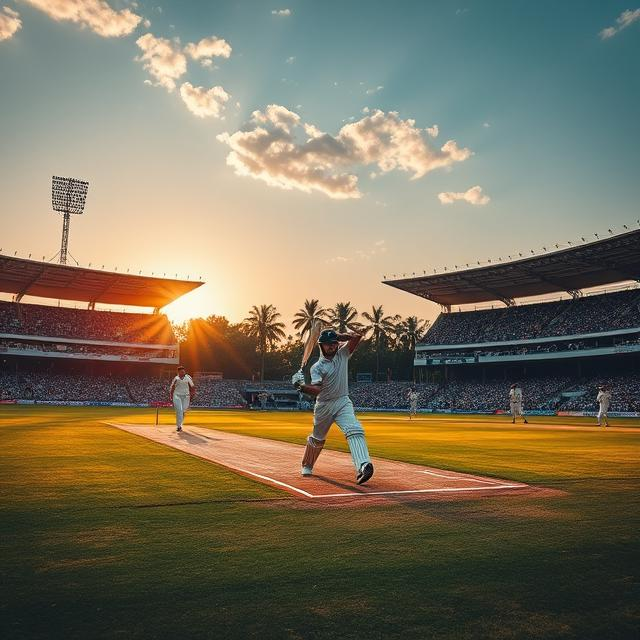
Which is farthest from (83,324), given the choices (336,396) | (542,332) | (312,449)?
(336,396)

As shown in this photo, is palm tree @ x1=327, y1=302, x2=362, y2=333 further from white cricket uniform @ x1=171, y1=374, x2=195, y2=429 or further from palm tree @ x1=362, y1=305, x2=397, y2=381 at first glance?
white cricket uniform @ x1=171, y1=374, x2=195, y2=429

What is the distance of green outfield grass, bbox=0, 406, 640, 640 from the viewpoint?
331 centimetres

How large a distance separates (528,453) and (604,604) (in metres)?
10.8

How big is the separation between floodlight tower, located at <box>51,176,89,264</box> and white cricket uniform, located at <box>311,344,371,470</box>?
232 ft

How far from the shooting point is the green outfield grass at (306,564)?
331 centimetres

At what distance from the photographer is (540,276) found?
225 ft

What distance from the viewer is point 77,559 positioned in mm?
4512

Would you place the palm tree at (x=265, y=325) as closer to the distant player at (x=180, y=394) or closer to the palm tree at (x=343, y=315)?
the palm tree at (x=343, y=315)

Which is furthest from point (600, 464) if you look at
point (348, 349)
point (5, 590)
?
point (5, 590)

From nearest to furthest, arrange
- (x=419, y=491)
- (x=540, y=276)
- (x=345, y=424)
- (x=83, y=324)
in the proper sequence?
(x=419, y=491)
(x=345, y=424)
(x=540, y=276)
(x=83, y=324)

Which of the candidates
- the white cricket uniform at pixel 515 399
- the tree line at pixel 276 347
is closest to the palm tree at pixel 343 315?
the tree line at pixel 276 347

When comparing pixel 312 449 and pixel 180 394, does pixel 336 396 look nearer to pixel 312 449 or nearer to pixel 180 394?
pixel 312 449

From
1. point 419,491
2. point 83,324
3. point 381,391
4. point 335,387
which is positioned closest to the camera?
point 419,491

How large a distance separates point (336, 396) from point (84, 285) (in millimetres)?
72907
